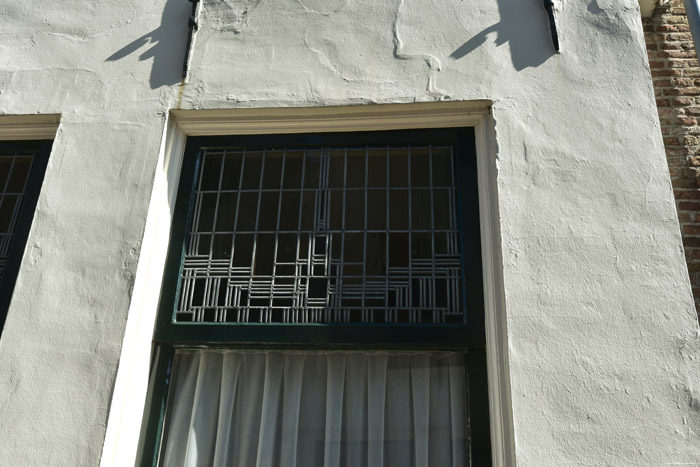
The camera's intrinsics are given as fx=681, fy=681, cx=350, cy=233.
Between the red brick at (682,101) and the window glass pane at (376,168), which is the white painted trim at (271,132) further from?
the red brick at (682,101)

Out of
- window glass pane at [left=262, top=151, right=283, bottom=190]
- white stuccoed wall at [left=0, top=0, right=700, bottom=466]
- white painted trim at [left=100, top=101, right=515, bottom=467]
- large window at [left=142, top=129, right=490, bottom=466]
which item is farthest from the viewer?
window glass pane at [left=262, top=151, right=283, bottom=190]

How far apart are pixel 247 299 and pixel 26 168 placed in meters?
1.66

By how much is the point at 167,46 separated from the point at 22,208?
1.24 meters

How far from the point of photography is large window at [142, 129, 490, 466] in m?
3.20

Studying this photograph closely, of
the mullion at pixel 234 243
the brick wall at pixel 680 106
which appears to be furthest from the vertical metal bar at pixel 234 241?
the brick wall at pixel 680 106

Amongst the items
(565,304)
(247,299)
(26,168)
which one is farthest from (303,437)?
(26,168)

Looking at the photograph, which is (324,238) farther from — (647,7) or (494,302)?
(647,7)

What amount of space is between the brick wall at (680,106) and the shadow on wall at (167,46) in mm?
2770

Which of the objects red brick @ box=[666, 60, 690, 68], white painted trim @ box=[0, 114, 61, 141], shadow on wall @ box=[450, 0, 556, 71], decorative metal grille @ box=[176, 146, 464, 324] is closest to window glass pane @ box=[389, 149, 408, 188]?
decorative metal grille @ box=[176, 146, 464, 324]

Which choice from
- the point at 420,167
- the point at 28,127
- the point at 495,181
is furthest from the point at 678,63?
the point at 28,127

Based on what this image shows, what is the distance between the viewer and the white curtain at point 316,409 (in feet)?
10.3

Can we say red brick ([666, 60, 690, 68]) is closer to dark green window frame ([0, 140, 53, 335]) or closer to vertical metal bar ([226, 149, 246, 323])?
vertical metal bar ([226, 149, 246, 323])

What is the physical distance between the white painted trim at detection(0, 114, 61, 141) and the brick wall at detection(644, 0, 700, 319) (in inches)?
136

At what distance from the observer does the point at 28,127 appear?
399 cm
